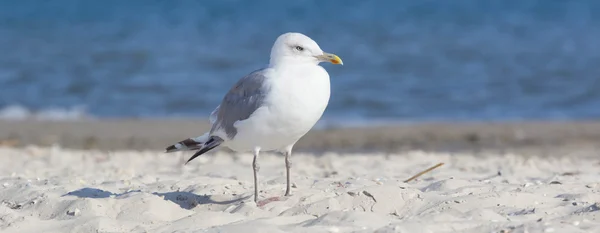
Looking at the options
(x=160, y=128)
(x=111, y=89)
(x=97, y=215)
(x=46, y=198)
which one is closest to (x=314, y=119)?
(x=97, y=215)

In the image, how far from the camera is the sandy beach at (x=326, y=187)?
4.38 metres

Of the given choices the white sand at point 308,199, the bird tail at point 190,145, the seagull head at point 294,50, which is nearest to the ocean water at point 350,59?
the white sand at point 308,199

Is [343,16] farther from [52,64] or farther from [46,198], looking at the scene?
[46,198]

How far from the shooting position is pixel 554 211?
4.53 metres

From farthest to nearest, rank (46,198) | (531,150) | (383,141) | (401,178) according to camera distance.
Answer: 1. (383,141)
2. (531,150)
3. (401,178)
4. (46,198)

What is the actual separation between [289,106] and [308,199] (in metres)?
0.53

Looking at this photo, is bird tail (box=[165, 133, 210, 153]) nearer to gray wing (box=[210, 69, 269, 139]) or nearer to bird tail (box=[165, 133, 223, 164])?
bird tail (box=[165, 133, 223, 164])

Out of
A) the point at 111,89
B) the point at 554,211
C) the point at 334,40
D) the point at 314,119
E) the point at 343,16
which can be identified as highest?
the point at 343,16

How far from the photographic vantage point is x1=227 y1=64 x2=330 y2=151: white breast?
4574mm

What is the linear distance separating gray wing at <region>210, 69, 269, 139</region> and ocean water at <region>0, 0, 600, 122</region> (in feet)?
19.9

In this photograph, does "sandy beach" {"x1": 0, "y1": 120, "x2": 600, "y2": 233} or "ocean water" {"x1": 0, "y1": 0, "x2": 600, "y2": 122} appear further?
"ocean water" {"x1": 0, "y1": 0, "x2": 600, "y2": 122}

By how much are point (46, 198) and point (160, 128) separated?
5.18m

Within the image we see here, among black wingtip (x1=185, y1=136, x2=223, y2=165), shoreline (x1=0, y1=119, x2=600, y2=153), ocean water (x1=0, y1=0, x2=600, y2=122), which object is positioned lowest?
black wingtip (x1=185, y1=136, x2=223, y2=165)

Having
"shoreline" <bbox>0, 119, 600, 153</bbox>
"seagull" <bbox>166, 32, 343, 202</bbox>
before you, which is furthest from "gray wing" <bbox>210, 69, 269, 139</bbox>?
"shoreline" <bbox>0, 119, 600, 153</bbox>
